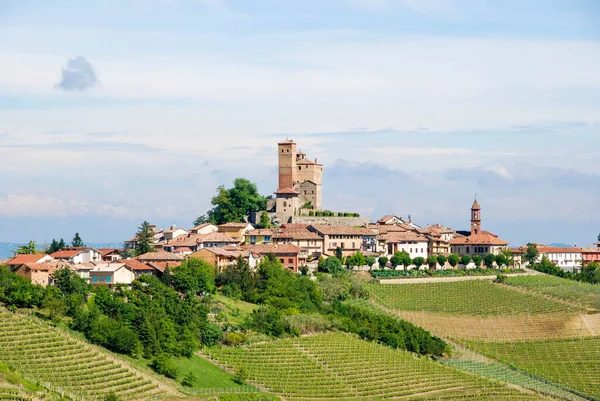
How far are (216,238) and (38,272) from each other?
21229 millimetres

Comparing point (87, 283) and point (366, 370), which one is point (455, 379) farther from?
point (87, 283)

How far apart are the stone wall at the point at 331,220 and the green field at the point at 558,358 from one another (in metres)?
26.5

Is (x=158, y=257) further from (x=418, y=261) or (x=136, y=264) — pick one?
(x=418, y=261)

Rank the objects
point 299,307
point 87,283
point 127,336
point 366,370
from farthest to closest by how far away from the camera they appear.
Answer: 1. point 299,307
2. point 87,283
3. point 366,370
4. point 127,336

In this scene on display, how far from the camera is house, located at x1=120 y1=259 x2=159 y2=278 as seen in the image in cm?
7512

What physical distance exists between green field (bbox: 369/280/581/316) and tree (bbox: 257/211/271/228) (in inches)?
536

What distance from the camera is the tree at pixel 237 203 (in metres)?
101

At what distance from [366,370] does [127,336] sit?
44.4 feet

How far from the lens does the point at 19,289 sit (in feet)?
204

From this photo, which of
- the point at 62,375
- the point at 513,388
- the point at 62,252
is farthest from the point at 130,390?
the point at 62,252

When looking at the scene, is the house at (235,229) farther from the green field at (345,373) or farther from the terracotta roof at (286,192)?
the green field at (345,373)

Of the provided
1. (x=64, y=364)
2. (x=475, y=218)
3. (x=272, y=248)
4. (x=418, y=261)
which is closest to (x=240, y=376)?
(x=64, y=364)

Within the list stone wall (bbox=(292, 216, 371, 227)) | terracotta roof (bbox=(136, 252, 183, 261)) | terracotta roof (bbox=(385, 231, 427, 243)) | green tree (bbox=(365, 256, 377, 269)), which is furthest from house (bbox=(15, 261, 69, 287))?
terracotta roof (bbox=(385, 231, 427, 243))

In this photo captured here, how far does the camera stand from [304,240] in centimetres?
9306
